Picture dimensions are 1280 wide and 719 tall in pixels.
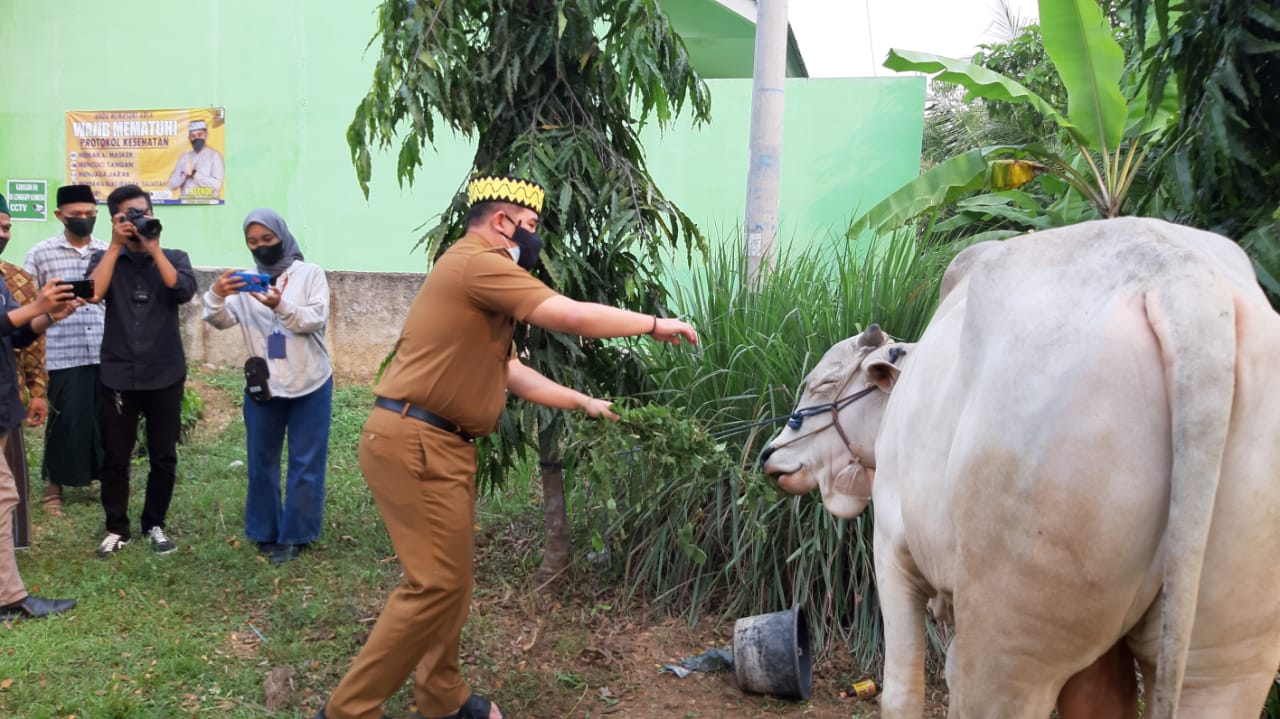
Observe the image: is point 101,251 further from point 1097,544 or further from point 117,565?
point 1097,544

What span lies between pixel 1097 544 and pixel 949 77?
6450 mm

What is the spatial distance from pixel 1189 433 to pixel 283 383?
4996 mm

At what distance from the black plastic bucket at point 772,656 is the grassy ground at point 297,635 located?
102 millimetres

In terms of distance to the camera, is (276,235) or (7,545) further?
(276,235)

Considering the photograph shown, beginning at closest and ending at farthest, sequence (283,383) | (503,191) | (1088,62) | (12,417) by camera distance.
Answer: (503,191) < (12,417) < (283,383) < (1088,62)

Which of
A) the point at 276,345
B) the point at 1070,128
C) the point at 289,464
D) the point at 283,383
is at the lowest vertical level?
the point at 289,464

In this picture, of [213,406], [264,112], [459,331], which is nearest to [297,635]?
[459,331]

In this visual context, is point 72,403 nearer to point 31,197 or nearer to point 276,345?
point 276,345

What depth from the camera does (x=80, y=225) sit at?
249 inches

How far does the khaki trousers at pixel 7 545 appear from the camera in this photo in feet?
16.4

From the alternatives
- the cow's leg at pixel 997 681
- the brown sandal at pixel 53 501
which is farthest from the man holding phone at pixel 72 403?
the cow's leg at pixel 997 681

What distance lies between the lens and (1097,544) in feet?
7.12

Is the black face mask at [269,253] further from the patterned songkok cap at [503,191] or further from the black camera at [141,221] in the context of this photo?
the patterned songkok cap at [503,191]

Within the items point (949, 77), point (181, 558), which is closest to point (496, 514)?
point (181, 558)
